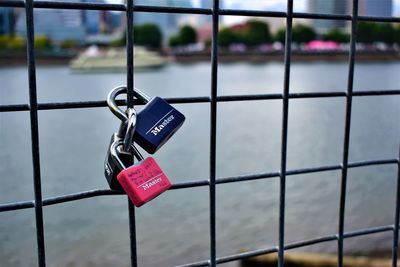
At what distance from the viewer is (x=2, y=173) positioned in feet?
36.1

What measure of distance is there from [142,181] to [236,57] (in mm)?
64438

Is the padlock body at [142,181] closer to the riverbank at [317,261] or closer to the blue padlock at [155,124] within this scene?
the blue padlock at [155,124]

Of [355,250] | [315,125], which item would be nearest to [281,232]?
[355,250]

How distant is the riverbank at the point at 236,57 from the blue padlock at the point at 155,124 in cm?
5319

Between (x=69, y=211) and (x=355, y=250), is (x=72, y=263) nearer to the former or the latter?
(x=69, y=211)

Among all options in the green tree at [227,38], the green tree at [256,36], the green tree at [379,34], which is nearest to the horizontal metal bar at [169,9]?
→ the green tree at [379,34]

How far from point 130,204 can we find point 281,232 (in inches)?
18.6

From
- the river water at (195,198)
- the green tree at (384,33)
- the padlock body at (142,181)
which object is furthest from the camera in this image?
the green tree at (384,33)

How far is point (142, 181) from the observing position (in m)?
0.99

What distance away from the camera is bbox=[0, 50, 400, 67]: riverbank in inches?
2190

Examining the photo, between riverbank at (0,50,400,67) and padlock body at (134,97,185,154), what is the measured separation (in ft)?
175

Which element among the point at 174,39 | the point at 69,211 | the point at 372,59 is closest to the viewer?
the point at 69,211

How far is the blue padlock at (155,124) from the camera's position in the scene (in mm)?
1017

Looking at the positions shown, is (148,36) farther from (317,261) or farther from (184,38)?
(317,261)
